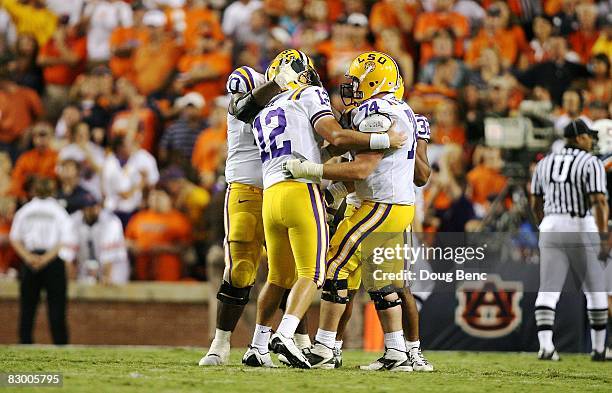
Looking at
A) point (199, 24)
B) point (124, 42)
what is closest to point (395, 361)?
point (199, 24)

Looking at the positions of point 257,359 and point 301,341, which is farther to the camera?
point 301,341

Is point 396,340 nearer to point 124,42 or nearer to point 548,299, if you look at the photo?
point 548,299

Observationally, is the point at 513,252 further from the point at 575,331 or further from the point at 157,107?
the point at 157,107

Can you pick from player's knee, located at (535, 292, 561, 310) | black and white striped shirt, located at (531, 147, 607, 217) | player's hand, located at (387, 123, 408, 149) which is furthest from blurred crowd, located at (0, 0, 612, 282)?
player's hand, located at (387, 123, 408, 149)

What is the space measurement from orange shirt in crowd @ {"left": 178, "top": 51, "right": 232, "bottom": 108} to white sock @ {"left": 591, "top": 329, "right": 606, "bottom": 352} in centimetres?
677

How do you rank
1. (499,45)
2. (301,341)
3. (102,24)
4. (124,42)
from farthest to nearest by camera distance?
(102,24) < (124,42) < (499,45) < (301,341)

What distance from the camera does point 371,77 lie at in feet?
26.0

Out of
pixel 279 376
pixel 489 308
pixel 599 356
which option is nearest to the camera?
pixel 279 376

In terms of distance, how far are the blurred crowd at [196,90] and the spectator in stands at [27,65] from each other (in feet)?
0.07

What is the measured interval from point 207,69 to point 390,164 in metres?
8.02

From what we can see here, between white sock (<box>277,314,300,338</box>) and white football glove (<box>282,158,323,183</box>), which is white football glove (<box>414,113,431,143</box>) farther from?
white sock (<box>277,314,300,338</box>)

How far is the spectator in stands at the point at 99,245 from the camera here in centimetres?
1330

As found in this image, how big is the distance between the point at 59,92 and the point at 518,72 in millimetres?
6488

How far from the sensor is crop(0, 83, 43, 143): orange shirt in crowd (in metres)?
15.6
